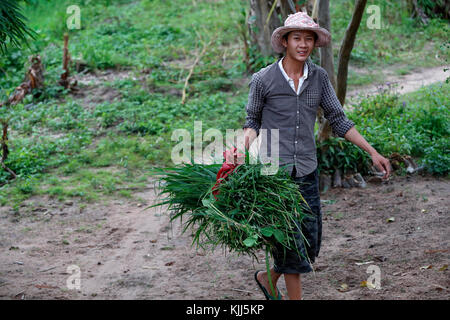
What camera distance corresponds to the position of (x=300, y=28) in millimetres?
2928

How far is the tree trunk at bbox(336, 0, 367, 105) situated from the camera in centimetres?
476

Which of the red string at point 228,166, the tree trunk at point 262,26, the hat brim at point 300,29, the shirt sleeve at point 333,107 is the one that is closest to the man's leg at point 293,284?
the red string at point 228,166

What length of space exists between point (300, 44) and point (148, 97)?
20.4ft

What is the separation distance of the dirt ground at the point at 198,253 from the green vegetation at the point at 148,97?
18.0 inches

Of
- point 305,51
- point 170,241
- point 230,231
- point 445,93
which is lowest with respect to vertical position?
point 170,241

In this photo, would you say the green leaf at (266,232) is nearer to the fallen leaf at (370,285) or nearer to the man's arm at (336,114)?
the man's arm at (336,114)

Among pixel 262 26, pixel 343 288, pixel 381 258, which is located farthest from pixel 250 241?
pixel 262 26

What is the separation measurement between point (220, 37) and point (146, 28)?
206 cm

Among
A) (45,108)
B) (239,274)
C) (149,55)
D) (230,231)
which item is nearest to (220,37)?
(149,55)

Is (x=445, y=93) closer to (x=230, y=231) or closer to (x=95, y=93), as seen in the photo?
(x=230, y=231)

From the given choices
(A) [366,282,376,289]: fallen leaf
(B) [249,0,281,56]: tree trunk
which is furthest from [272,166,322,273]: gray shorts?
(B) [249,0,281,56]: tree trunk

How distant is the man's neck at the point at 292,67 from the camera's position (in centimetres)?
302

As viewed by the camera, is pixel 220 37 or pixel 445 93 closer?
pixel 445 93

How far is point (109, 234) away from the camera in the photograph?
4.97m
